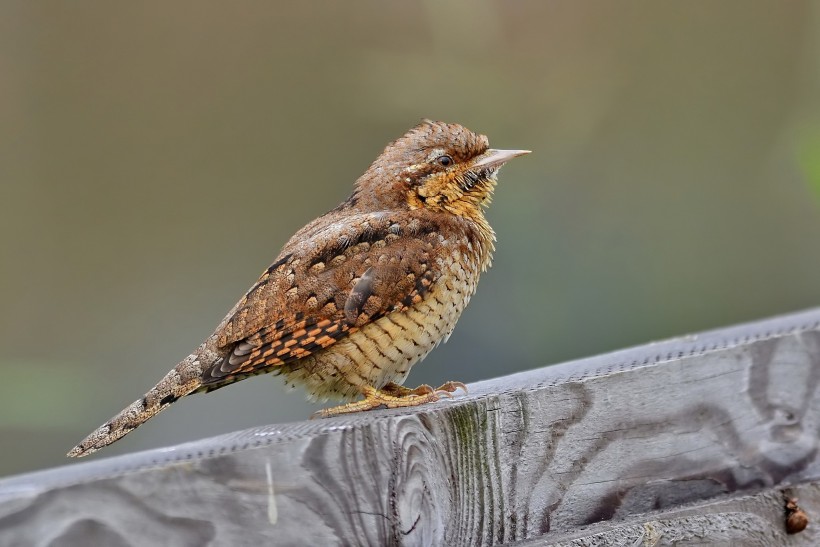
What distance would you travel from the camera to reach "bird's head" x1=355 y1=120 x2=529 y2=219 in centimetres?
276

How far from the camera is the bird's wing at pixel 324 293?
2.42 metres

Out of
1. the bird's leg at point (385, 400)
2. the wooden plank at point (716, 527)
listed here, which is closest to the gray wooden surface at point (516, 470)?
the wooden plank at point (716, 527)

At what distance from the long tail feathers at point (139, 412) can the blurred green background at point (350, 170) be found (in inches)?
61.6

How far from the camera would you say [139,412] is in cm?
238

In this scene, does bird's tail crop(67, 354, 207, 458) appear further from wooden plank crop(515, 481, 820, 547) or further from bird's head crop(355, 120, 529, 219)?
wooden plank crop(515, 481, 820, 547)

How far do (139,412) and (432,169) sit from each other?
1.09m

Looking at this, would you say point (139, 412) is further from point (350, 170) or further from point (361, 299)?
point (350, 170)

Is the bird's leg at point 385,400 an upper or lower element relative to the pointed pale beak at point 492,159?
lower

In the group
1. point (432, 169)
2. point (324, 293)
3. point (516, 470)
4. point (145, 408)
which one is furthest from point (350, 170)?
point (516, 470)

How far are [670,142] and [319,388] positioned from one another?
2293 mm

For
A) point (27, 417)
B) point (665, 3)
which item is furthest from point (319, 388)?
point (665, 3)

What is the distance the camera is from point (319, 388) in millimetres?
2604

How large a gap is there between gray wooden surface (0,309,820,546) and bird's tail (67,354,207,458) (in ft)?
2.58

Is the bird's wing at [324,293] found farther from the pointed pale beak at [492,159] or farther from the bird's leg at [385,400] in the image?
the pointed pale beak at [492,159]
